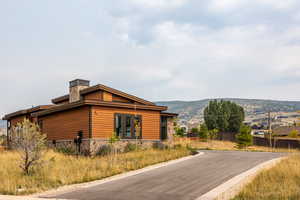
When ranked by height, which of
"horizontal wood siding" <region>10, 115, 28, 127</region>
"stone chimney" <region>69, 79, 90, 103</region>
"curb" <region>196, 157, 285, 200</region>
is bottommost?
"curb" <region>196, 157, 285, 200</region>

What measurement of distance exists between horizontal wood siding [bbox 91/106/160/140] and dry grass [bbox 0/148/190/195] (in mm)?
3391

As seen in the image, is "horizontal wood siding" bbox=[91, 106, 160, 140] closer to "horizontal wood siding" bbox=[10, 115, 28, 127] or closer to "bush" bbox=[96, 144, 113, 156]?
"bush" bbox=[96, 144, 113, 156]

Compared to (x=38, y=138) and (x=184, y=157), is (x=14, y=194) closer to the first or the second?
(x=38, y=138)

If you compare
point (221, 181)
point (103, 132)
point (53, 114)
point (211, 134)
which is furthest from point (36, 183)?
point (211, 134)

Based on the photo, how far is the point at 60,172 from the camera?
15344 mm

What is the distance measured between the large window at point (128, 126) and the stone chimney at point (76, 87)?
5.52 m

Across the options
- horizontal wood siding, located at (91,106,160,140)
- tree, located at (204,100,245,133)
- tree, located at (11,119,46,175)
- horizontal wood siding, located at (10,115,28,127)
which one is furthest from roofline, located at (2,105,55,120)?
A: tree, located at (204,100,245,133)

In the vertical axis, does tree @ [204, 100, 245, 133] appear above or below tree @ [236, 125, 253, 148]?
above

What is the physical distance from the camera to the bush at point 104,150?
2269 cm

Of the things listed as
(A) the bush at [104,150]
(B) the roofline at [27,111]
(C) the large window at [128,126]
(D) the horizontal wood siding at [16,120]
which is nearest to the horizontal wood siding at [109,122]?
(C) the large window at [128,126]

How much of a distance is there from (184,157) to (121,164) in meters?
4.87

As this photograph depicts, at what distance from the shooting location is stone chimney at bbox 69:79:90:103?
93.4ft

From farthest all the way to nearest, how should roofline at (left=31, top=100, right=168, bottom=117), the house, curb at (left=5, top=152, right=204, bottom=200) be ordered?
the house
roofline at (left=31, top=100, right=168, bottom=117)
curb at (left=5, top=152, right=204, bottom=200)

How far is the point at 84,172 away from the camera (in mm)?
15391
